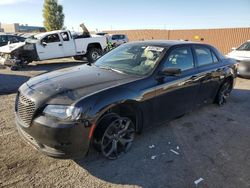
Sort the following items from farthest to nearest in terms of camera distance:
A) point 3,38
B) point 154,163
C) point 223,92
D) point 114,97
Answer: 1. point 3,38
2. point 223,92
3. point 154,163
4. point 114,97

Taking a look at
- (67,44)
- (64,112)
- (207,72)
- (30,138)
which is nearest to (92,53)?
(67,44)

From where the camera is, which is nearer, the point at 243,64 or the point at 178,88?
the point at 178,88

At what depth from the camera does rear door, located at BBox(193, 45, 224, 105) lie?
185 inches

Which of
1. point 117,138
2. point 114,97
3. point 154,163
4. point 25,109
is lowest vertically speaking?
point 154,163

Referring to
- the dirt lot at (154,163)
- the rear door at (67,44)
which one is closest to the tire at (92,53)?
the rear door at (67,44)

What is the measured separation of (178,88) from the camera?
13.4ft

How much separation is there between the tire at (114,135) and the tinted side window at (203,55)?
2.23 m

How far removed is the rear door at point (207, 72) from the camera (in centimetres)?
470

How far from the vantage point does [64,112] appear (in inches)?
107

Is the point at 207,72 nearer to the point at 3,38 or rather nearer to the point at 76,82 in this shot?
the point at 76,82

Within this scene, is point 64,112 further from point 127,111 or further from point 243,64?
point 243,64

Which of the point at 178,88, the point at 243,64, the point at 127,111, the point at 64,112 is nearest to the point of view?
the point at 64,112

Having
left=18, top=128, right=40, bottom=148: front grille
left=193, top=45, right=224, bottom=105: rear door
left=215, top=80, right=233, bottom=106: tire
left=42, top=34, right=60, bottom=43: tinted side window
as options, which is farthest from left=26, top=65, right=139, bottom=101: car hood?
left=42, top=34, right=60, bottom=43: tinted side window

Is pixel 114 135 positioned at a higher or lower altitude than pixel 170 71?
lower
